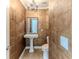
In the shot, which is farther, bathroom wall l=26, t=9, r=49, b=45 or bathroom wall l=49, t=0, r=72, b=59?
bathroom wall l=26, t=9, r=49, b=45

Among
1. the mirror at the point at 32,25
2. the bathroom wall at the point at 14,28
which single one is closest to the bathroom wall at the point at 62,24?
the bathroom wall at the point at 14,28

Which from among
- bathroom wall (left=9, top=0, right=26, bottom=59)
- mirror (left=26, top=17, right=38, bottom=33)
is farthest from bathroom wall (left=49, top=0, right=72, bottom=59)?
mirror (left=26, top=17, right=38, bottom=33)

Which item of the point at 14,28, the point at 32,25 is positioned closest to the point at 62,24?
the point at 14,28

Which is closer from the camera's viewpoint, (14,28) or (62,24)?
(62,24)

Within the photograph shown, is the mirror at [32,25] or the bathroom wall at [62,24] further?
the mirror at [32,25]

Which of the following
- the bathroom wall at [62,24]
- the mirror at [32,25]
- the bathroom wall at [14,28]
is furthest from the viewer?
the mirror at [32,25]

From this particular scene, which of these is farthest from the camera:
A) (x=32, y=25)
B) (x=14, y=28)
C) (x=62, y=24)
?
(x=32, y=25)

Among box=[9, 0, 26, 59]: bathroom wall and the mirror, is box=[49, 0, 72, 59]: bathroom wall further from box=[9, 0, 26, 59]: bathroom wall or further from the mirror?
the mirror

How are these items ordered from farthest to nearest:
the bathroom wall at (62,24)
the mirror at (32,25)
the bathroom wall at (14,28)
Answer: the mirror at (32,25) < the bathroom wall at (14,28) < the bathroom wall at (62,24)

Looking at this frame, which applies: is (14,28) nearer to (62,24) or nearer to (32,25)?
(62,24)

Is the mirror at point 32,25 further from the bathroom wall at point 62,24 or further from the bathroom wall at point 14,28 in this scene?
the bathroom wall at point 62,24

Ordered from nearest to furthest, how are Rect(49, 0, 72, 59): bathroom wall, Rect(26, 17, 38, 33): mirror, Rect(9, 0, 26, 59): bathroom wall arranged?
Rect(49, 0, 72, 59): bathroom wall → Rect(9, 0, 26, 59): bathroom wall → Rect(26, 17, 38, 33): mirror
